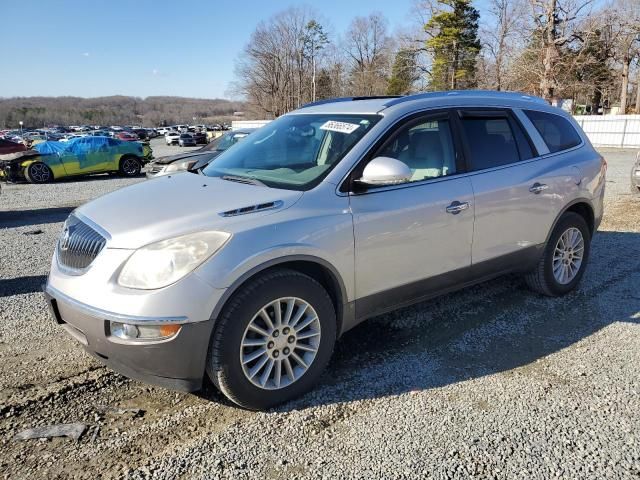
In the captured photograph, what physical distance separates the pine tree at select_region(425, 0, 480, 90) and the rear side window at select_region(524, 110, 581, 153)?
51.5 metres

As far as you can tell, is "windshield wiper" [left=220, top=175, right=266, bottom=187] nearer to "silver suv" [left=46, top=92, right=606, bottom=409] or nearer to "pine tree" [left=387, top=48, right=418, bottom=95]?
"silver suv" [left=46, top=92, right=606, bottom=409]

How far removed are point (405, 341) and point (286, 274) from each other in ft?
4.80

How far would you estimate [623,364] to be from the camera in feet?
11.9

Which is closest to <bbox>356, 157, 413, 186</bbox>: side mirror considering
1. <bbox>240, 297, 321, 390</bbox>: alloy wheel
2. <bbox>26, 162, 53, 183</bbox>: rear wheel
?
<bbox>240, 297, 321, 390</bbox>: alloy wheel

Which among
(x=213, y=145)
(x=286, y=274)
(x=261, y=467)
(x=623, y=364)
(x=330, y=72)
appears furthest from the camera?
(x=330, y=72)

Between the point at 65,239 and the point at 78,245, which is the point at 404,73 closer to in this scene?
the point at 65,239

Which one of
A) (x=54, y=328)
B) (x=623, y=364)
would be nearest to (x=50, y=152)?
(x=54, y=328)

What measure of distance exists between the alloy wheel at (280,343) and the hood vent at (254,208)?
1.80ft

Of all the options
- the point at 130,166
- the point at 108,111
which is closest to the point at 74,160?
the point at 130,166

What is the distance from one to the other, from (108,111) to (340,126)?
171049 mm

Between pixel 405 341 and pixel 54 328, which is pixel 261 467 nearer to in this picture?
pixel 405 341

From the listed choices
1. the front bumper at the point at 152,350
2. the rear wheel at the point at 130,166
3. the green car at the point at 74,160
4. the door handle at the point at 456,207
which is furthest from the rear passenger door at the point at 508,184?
the rear wheel at the point at 130,166

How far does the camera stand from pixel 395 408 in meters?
3.08

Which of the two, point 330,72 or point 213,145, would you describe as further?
point 330,72
